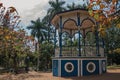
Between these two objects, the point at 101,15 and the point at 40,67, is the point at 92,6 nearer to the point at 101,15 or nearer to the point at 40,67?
the point at 101,15

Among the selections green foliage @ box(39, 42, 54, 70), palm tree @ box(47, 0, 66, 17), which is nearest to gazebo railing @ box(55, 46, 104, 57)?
green foliage @ box(39, 42, 54, 70)

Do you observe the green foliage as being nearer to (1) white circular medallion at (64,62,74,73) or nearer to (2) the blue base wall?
(2) the blue base wall

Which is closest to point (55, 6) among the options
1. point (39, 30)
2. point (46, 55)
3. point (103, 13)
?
point (39, 30)

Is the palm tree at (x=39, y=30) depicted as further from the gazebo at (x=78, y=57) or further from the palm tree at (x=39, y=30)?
the gazebo at (x=78, y=57)

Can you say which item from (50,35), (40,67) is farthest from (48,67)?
Answer: (50,35)

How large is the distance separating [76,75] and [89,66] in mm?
1496

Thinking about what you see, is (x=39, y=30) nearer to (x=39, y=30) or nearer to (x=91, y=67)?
(x=39, y=30)

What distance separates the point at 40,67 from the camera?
4384cm

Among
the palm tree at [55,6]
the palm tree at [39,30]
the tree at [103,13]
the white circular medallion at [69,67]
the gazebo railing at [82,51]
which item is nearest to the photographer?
the tree at [103,13]

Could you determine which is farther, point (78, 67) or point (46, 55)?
point (46, 55)

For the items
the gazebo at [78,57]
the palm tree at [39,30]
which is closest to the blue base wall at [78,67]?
the gazebo at [78,57]

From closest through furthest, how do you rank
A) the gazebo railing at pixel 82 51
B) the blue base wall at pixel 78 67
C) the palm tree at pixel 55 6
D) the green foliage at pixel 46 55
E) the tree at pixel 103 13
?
the tree at pixel 103 13
the blue base wall at pixel 78 67
the gazebo railing at pixel 82 51
the green foliage at pixel 46 55
the palm tree at pixel 55 6

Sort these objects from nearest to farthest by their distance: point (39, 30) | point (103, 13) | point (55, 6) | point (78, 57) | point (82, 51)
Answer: point (103, 13) < point (78, 57) < point (82, 51) < point (55, 6) < point (39, 30)

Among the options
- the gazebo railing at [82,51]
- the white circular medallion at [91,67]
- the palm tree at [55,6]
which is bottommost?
the white circular medallion at [91,67]
